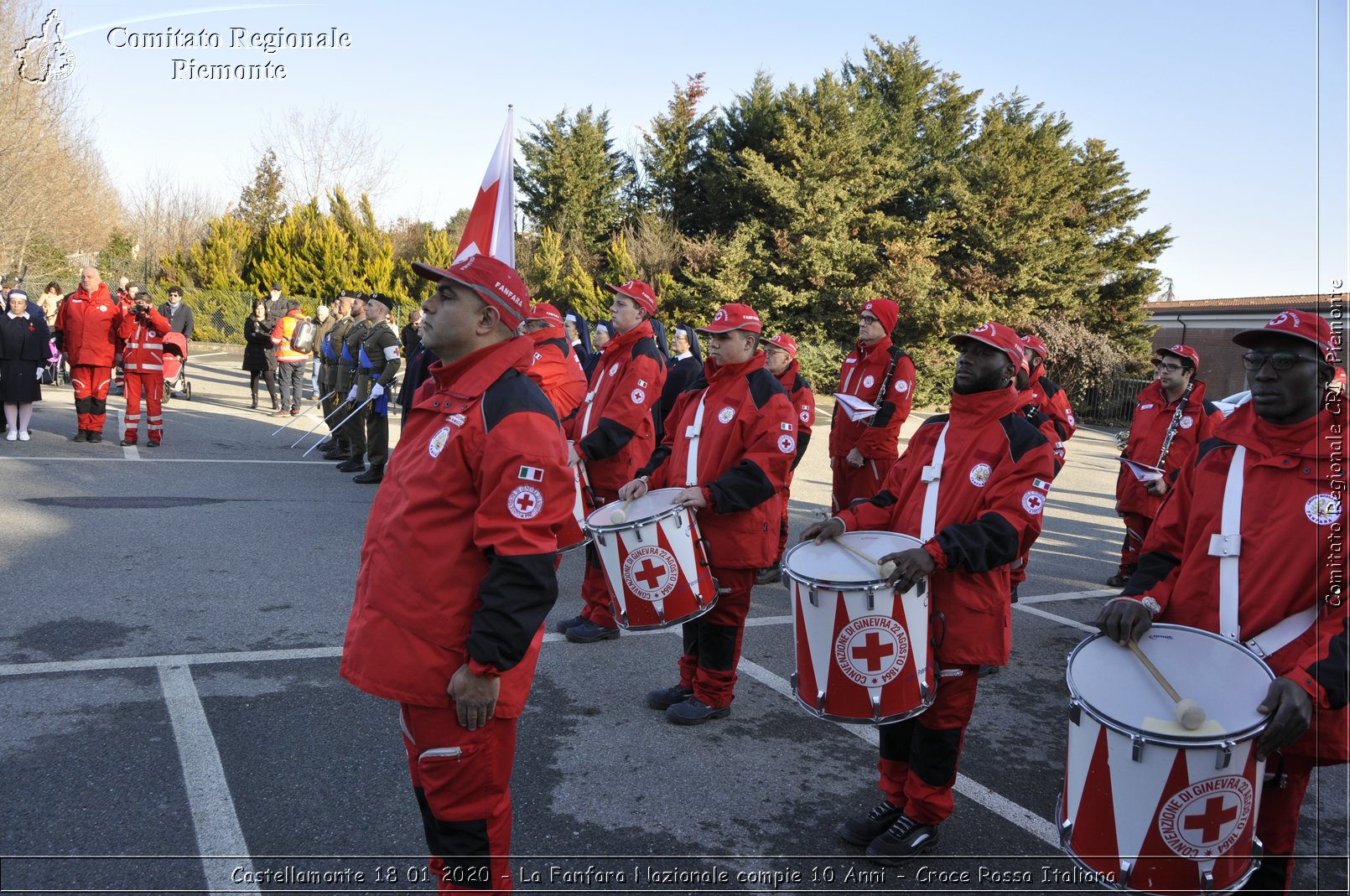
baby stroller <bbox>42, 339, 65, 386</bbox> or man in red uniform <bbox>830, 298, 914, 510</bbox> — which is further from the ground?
baby stroller <bbox>42, 339, 65, 386</bbox>

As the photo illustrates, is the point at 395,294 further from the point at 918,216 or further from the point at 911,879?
the point at 911,879

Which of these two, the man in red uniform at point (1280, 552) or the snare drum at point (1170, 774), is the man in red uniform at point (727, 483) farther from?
the snare drum at point (1170, 774)

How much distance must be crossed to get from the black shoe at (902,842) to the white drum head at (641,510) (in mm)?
1734

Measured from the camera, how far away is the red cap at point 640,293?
21.3 feet

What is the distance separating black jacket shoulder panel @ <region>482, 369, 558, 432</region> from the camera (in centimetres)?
269

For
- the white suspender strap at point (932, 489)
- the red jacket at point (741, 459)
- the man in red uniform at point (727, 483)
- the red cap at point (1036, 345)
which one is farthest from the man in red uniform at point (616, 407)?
the red cap at point (1036, 345)

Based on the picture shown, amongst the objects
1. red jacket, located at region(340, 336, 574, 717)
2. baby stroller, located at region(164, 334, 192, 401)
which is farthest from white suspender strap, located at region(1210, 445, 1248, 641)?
baby stroller, located at region(164, 334, 192, 401)

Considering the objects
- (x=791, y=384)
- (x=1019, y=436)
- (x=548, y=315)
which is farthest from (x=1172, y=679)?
(x=791, y=384)

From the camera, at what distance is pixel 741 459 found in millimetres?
4914

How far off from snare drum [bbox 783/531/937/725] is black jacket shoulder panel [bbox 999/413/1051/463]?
0.53 meters

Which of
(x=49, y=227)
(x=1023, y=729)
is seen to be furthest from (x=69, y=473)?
(x=49, y=227)

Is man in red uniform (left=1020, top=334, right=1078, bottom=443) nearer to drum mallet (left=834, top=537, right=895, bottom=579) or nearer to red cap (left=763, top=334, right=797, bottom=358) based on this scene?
red cap (left=763, top=334, right=797, bottom=358)

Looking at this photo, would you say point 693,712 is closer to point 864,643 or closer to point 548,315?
point 864,643

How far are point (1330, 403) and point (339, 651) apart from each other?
199 inches
